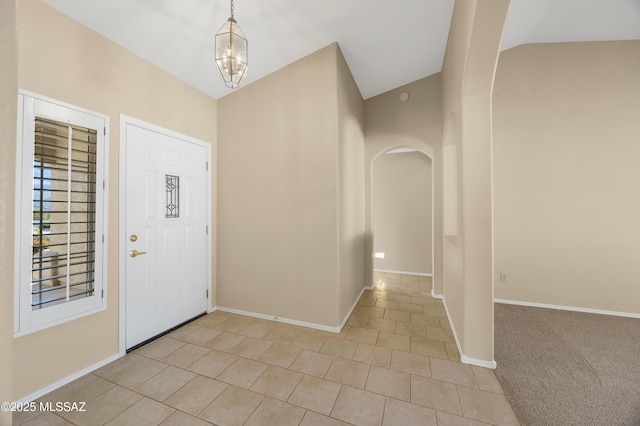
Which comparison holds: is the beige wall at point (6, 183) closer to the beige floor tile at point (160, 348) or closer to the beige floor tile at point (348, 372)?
the beige floor tile at point (348, 372)

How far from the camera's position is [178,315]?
292cm

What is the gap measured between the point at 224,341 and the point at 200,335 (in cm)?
34

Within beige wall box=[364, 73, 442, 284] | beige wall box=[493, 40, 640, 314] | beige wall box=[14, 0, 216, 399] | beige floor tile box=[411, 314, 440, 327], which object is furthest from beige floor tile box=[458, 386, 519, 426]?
beige wall box=[14, 0, 216, 399]

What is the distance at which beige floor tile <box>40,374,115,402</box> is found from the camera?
6.07 feet

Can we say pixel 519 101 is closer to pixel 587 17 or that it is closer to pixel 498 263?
pixel 587 17

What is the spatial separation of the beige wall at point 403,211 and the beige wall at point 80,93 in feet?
13.8


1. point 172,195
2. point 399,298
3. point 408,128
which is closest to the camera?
point 172,195

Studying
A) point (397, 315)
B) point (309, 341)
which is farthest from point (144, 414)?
point (397, 315)

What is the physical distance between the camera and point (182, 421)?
165 centimetres

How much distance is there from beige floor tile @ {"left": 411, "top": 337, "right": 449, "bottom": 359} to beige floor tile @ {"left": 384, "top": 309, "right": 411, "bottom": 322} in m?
0.47

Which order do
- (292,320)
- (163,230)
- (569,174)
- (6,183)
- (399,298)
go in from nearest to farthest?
(6,183)
(163,230)
(292,320)
(569,174)
(399,298)

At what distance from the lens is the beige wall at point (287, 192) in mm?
2850

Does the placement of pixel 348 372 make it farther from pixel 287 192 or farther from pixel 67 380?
pixel 67 380

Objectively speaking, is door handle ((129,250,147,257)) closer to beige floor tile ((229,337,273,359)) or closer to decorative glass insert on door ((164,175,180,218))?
decorative glass insert on door ((164,175,180,218))
